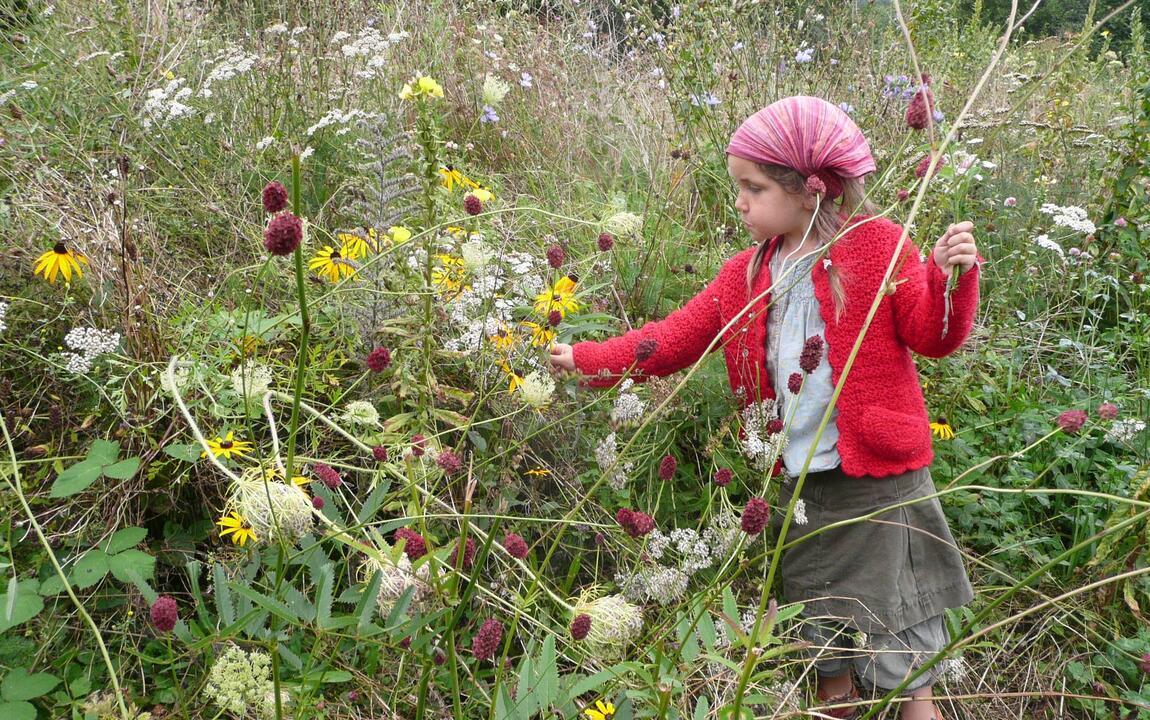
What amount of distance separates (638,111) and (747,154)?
2240 millimetres

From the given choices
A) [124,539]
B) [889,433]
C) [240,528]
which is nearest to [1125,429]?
[889,433]

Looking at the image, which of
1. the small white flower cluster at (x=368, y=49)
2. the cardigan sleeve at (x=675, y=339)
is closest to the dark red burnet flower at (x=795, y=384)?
the cardigan sleeve at (x=675, y=339)

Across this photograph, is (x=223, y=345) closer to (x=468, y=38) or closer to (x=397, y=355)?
(x=397, y=355)

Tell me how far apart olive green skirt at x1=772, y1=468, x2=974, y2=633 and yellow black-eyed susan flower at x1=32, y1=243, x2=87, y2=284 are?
1.60 meters

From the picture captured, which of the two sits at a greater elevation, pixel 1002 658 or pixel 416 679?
pixel 416 679

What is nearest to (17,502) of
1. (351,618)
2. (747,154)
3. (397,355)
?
(397,355)

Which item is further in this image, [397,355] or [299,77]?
[299,77]

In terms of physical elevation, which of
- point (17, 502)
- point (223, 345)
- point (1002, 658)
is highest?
point (223, 345)

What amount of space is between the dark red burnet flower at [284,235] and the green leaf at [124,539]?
3.31 feet

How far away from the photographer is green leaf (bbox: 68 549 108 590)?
1478 mm

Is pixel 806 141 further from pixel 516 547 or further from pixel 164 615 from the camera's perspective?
pixel 164 615

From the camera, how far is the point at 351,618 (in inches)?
42.2

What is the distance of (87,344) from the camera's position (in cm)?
161

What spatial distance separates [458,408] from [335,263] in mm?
411
